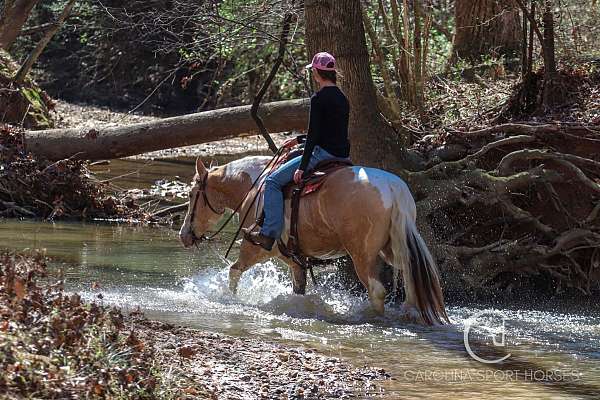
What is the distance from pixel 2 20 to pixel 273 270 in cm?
928

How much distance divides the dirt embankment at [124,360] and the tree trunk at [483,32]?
961 centimetres

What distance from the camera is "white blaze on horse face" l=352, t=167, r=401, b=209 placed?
32.1 ft

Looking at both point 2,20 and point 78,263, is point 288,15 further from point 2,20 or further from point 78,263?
point 2,20

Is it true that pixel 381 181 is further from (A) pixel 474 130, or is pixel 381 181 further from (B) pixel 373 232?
(A) pixel 474 130

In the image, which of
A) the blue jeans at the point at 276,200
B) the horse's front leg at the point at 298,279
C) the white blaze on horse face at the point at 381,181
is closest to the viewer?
the white blaze on horse face at the point at 381,181

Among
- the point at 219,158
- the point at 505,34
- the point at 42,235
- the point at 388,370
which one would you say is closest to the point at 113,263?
the point at 42,235

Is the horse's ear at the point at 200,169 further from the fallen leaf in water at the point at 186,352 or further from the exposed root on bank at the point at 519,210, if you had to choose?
the fallen leaf in water at the point at 186,352

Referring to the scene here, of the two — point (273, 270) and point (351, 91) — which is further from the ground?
point (351, 91)

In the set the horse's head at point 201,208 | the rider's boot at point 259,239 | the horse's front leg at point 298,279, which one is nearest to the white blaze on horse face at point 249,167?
the horse's head at point 201,208

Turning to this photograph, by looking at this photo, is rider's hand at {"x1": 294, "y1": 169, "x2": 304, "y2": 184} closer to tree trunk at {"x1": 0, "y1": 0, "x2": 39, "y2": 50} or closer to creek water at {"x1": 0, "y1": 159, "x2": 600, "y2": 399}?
creek water at {"x1": 0, "y1": 159, "x2": 600, "y2": 399}

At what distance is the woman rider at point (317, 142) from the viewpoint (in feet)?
32.6

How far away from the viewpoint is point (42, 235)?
14.3m

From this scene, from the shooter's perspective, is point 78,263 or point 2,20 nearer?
point 78,263

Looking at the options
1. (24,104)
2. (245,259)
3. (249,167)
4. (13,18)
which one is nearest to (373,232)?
(245,259)
